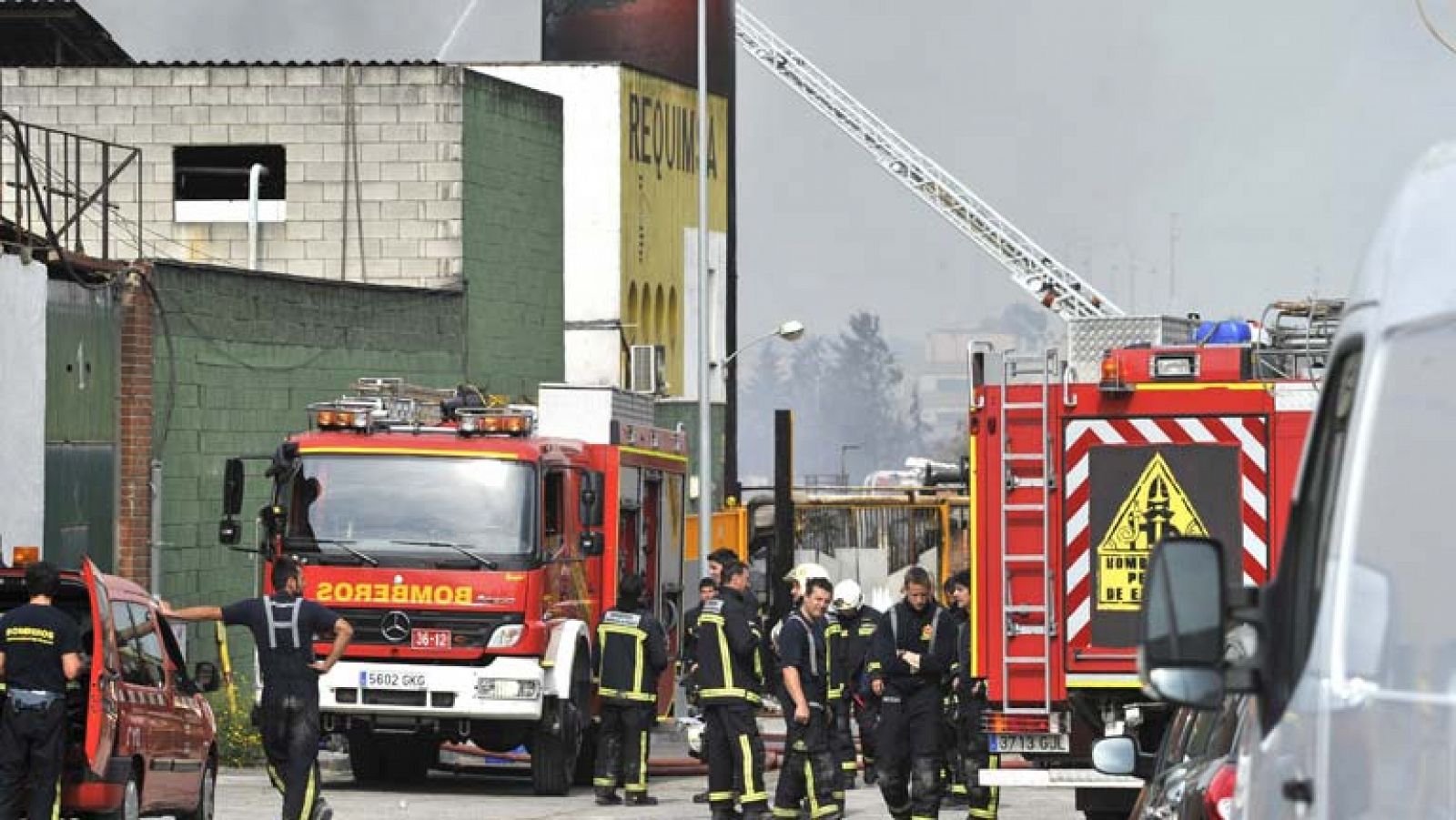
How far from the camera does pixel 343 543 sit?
22.8 meters

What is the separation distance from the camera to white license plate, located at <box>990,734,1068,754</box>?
16.5 metres

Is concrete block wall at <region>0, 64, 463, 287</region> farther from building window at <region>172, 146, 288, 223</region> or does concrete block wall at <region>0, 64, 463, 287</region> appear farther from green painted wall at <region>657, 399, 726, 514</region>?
green painted wall at <region>657, 399, 726, 514</region>

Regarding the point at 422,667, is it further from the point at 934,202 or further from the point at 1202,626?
the point at 934,202

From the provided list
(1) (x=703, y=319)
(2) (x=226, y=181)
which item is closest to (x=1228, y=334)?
(1) (x=703, y=319)

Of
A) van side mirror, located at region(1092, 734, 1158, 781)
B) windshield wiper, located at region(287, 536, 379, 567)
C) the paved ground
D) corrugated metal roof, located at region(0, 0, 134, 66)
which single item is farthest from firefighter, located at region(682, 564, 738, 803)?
corrugated metal roof, located at region(0, 0, 134, 66)

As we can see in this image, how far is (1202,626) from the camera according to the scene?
19.7 ft

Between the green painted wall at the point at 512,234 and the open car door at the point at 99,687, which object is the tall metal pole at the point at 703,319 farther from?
the open car door at the point at 99,687

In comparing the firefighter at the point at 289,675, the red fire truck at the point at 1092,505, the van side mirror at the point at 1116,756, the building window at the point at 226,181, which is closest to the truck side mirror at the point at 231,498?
the firefighter at the point at 289,675

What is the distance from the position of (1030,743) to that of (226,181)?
95.2ft

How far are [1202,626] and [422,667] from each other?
17293 mm

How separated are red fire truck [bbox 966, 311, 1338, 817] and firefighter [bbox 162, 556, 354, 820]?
150 inches

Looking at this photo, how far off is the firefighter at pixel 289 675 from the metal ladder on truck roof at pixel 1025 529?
153 inches

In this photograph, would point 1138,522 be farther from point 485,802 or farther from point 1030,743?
point 485,802

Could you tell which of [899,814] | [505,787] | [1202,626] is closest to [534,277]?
[505,787]
